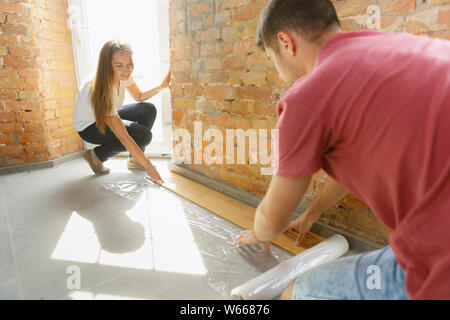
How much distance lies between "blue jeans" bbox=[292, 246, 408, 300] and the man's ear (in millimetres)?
592

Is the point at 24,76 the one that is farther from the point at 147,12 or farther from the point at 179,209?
the point at 179,209

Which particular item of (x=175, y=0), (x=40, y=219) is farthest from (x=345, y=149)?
(x=175, y=0)

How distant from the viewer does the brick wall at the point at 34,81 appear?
256 centimetres

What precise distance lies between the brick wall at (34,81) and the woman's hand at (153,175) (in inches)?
48.9

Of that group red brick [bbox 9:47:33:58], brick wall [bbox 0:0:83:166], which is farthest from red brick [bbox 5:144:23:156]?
red brick [bbox 9:47:33:58]

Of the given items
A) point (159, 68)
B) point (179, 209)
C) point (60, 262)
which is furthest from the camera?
point (159, 68)

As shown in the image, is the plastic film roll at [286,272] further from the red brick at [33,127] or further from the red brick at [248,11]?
the red brick at [33,127]

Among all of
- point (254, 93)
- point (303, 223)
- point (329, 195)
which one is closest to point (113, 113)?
point (254, 93)

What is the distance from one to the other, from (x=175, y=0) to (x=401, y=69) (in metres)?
2.13

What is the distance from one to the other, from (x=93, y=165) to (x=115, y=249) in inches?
51.1

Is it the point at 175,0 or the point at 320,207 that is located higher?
the point at 175,0

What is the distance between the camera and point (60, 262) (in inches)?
55.7

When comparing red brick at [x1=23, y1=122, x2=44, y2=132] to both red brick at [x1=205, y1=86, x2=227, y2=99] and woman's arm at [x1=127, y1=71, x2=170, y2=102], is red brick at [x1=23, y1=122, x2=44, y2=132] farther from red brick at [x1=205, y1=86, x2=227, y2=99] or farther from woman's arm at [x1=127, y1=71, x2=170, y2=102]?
red brick at [x1=205, y1=86, x2=227, y2=99]
